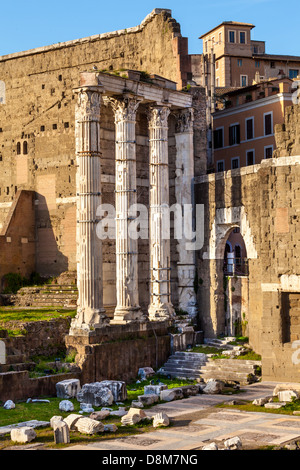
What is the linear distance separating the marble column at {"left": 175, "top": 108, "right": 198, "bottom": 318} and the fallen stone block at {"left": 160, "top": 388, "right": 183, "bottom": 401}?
6605 mm

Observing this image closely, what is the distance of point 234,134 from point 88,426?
783 inches

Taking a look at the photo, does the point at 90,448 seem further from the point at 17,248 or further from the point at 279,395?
the point at 17,248

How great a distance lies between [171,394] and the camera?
18469 mm

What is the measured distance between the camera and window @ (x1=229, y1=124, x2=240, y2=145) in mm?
32375

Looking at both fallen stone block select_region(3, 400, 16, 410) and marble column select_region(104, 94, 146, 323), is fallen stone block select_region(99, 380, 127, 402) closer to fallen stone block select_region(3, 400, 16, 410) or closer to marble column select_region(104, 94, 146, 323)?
fallen stone block select_region(3, 400, 16, 410)

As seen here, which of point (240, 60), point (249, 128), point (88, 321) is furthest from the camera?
point (240, 60)

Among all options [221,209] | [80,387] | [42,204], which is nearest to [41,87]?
[42,204]

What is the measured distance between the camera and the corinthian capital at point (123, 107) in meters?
23.0

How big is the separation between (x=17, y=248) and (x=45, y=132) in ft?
16.9

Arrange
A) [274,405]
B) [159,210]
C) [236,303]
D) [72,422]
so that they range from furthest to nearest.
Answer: [159,210] < [236,303] < [274,405] < [72,422]

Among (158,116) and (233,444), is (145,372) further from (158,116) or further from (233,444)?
(233,444)

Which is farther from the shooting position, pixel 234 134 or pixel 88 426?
pixel 234 134

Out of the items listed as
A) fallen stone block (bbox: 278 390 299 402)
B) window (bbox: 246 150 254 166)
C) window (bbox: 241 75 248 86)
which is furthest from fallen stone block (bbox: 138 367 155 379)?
Answer: window (bbox: 241 75 248 86)

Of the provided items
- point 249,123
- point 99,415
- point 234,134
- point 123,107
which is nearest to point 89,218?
point 123,107
